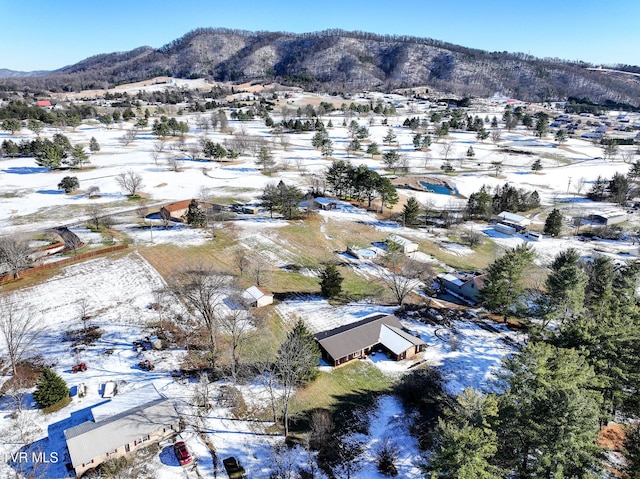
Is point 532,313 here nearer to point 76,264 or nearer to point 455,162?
point 76,264

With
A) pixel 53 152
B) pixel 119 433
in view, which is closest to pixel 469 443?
pixel 119 433

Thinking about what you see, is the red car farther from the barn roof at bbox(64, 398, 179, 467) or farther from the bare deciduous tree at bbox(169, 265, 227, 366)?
the bare deciduous tree at bbox(169, 265, 227, 366)

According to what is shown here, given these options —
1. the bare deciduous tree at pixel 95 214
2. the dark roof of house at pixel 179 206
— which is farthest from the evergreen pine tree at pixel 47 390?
the dark roof of house at pixel 179 206

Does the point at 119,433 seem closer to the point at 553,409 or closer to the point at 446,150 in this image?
the point at 553,409

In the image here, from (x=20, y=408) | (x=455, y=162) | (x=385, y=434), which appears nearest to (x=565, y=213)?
(x=455, y=162)

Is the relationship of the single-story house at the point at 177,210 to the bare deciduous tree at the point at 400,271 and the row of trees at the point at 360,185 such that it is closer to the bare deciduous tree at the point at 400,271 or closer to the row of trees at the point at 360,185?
the row of trees at the point at 360,185

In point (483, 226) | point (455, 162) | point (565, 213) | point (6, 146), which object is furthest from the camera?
point (455, 162)
